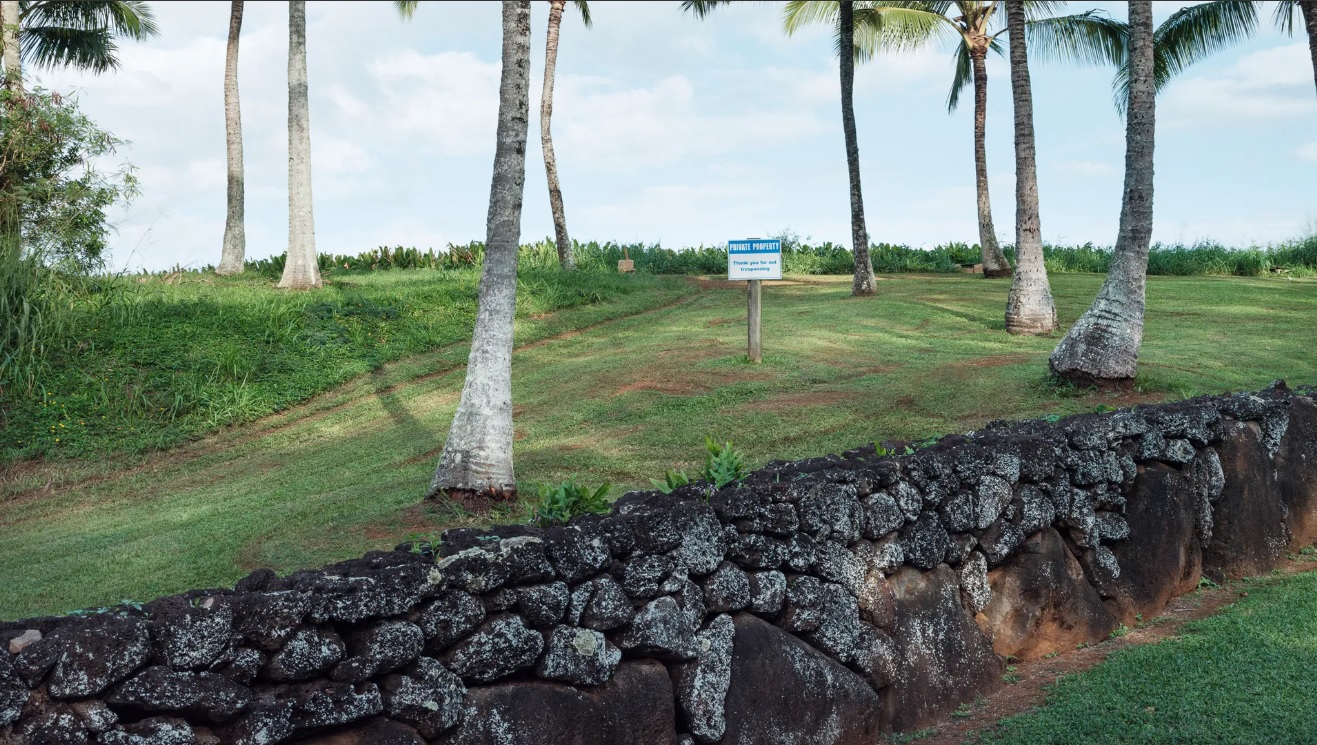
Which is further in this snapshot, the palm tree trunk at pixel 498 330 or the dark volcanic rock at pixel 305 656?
the palm tree trunk at pixel 498 330

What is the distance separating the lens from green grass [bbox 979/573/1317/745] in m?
4.85

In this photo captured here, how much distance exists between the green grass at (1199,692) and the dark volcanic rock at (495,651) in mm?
2325

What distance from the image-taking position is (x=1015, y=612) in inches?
232

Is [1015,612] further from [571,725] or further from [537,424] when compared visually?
[537,424]

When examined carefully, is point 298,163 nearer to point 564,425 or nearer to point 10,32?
point 10,32

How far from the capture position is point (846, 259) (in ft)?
91.8

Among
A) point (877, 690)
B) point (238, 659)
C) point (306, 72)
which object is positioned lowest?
point (877, 690)

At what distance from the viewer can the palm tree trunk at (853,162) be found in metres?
20.8

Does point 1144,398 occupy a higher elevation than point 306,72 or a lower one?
lower

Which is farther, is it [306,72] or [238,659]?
[306,72]

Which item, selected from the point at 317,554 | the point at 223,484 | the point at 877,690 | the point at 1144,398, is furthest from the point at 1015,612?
the point at 223,484

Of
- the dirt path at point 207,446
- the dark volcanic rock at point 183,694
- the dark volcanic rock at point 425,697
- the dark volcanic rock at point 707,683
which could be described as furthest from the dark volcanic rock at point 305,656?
the dirt path at point 207,446

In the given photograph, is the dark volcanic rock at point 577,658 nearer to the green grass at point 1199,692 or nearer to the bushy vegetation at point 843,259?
the green grass at point 1199,692

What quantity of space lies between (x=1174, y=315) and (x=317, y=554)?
48.1ft
